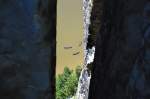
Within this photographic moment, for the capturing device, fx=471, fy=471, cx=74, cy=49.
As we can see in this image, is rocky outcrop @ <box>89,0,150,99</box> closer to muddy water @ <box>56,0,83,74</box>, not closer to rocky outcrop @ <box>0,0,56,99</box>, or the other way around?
rocky outcrop @ <box>0,0,56,99</box>

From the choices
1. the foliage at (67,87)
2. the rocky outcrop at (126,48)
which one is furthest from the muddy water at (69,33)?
the rocky outcrop at (126,48)

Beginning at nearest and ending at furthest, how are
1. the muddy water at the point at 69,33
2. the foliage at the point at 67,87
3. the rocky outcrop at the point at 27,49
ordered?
1. the rocky outcrop at the point at 27,49
2. the foliage at the point at 67,87
3. the muddy water at the point at 69,33

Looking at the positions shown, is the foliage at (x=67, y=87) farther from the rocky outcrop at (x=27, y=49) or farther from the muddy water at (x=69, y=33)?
the rocky outcrop at (x=27, y=49)

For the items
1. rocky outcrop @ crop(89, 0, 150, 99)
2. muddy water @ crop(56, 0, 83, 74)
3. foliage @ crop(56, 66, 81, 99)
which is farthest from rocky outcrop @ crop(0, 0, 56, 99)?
muddy water @ crop(56, 0, 83, 74)

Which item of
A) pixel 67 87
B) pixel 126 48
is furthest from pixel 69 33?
pixel 126 48

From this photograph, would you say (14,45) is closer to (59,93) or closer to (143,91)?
(143,91)

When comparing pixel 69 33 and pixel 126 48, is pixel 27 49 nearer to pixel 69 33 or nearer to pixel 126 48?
pixel 126 48
